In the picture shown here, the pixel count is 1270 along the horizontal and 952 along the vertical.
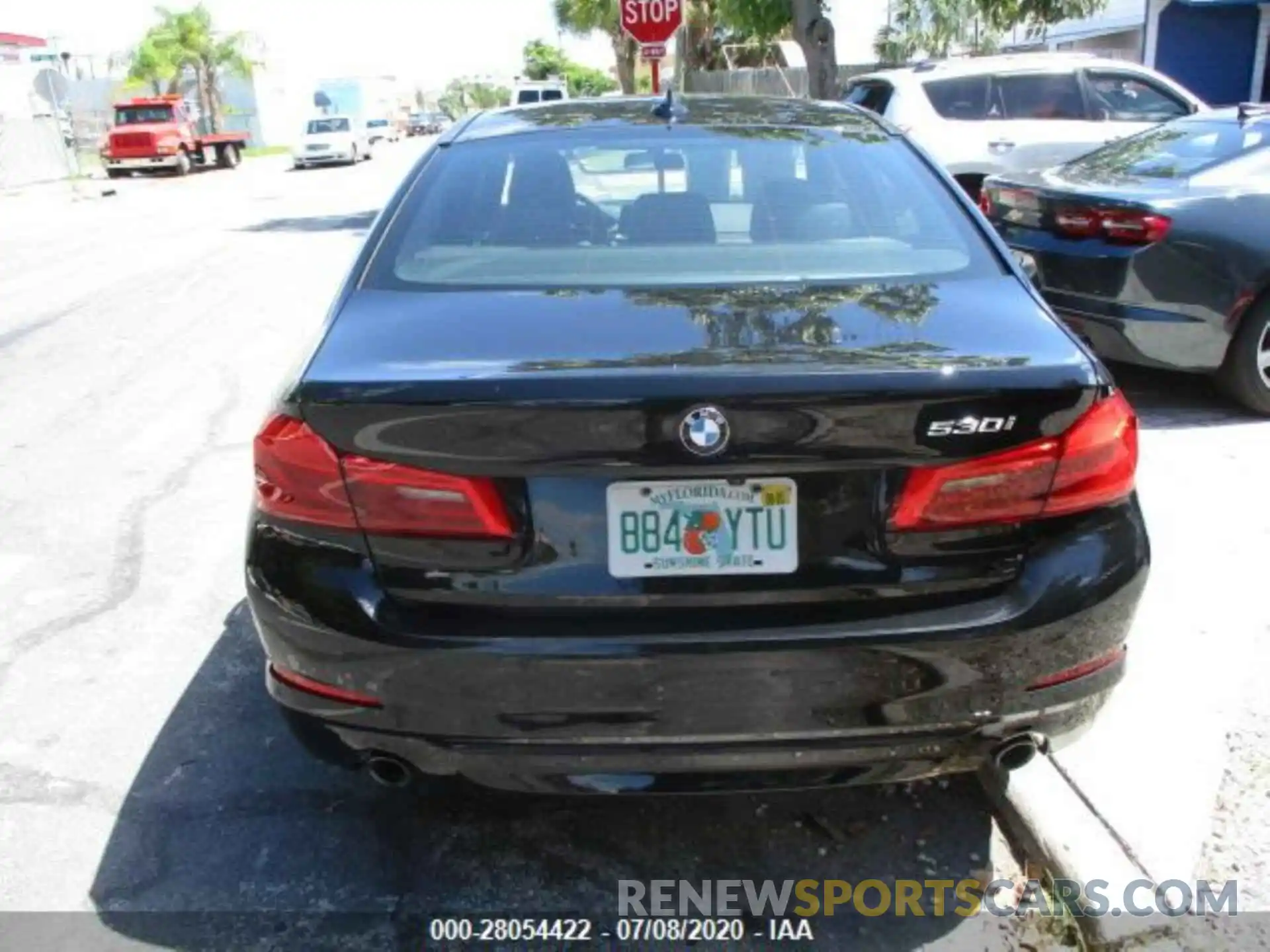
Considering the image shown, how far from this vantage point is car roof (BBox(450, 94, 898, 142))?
11.5 feet

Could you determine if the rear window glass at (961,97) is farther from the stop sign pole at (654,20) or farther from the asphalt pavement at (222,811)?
the asphalt pavement at (222,811)

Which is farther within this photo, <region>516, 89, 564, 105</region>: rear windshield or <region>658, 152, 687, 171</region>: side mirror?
<region>516, 89, 564, 105</region>: rear windshield

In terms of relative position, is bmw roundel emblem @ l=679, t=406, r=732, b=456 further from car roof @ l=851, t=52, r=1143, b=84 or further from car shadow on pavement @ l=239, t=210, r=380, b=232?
car shadow on pavement @ l=239, t=210, r=380, b=232

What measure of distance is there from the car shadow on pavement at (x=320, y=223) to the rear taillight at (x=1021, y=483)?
1502 centimetres

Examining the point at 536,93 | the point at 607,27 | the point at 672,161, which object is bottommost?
the point at 536,93

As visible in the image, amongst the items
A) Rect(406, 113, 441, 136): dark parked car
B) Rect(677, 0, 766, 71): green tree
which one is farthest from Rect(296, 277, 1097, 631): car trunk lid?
Rect(406, 113, 441, 136): dark parked car

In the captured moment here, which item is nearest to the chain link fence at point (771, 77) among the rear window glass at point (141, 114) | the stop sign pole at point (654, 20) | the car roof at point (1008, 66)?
the stop sign pole at point (654, 20)

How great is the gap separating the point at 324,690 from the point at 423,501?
464mm

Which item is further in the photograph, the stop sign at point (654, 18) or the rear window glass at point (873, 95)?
the stop sign at point (654, 18)

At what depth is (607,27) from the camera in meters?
36.7

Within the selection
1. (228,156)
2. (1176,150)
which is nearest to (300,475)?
(1176,150)

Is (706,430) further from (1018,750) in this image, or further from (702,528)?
(1018,750)

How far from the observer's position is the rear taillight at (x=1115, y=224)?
5.57 metres

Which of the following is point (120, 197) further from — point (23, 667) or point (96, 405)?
point (23, 667)
